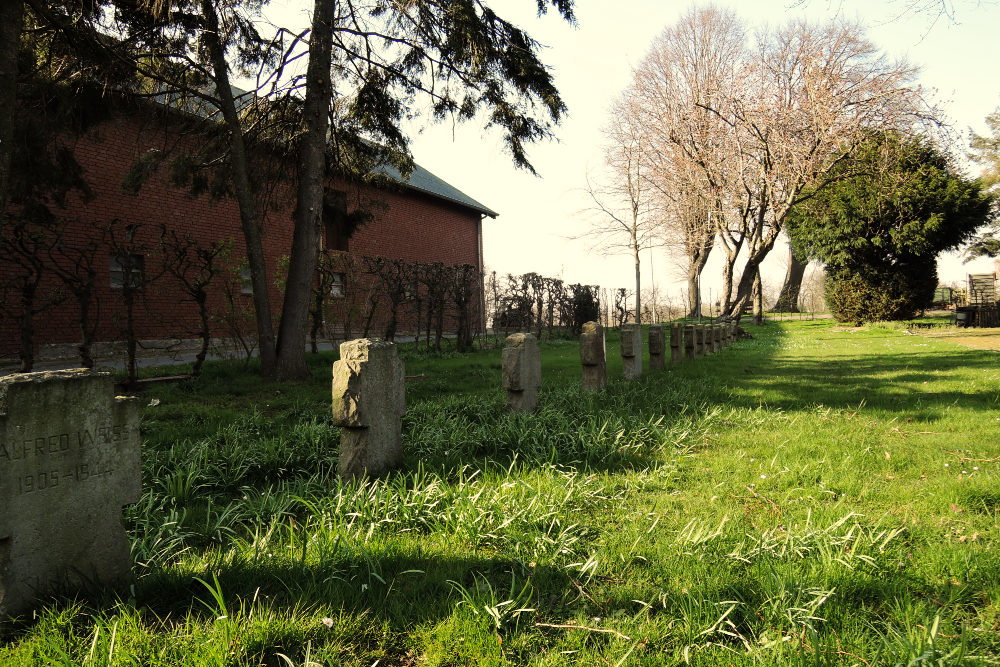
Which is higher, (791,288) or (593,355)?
(791,288)

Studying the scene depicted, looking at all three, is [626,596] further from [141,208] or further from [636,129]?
[636,129]

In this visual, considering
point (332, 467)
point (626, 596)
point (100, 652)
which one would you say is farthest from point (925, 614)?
point (332, 467)

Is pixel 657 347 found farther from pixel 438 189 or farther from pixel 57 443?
pixel 438 189

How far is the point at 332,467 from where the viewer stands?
4.03 m

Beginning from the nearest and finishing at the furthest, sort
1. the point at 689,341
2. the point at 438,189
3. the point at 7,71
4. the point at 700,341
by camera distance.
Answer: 1. the point at 7,71
2. the point at 689,341
3. the point at 700,341
4. the point at 438,189

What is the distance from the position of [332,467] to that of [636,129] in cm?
2239

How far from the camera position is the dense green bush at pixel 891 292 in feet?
70.4

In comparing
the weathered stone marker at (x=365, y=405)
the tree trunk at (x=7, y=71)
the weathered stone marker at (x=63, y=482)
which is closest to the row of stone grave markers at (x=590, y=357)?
the weathered stone marker at (x=365, y=405)

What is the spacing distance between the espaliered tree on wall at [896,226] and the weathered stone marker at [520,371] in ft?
62.5

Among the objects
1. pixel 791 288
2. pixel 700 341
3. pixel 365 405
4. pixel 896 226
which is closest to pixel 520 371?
pixel 365 405

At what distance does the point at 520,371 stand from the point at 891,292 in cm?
2270

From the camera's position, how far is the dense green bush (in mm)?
21469

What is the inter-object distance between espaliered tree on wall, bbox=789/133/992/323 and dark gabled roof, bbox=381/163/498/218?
1451cm

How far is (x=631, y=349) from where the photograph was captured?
320 inches
